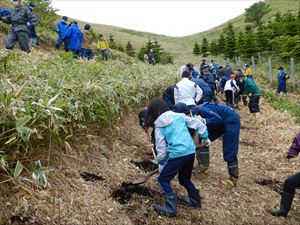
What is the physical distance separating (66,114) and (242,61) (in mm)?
29658

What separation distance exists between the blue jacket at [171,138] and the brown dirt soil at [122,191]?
68 centimetres

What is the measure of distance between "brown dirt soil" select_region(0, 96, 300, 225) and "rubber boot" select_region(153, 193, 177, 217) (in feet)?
0.20

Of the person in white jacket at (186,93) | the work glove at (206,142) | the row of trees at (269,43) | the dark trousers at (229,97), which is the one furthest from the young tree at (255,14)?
the work glove at (206,142)

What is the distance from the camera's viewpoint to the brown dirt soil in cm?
356

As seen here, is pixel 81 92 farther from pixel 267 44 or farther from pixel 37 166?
pixel 267 44

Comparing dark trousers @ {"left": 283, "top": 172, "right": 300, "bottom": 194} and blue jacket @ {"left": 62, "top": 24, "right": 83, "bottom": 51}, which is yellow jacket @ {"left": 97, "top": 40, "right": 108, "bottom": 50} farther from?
dark trousers @ {"left": 283, "top": 172, "right": 300, "bottom": 194}

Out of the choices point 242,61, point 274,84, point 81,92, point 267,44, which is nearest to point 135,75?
point 81,92

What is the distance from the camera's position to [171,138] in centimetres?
427

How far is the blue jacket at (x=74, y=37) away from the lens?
40.9 feet

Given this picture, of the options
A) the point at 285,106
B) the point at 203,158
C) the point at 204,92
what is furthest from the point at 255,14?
the point at 203,158

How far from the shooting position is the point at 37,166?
363cm

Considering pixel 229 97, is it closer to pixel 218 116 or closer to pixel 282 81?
pixel 282 81

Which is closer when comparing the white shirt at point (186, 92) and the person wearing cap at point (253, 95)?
the white shirt at point (186, 92)

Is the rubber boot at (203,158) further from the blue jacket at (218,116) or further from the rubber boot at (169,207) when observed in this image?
the rubber boot at (169,207)
